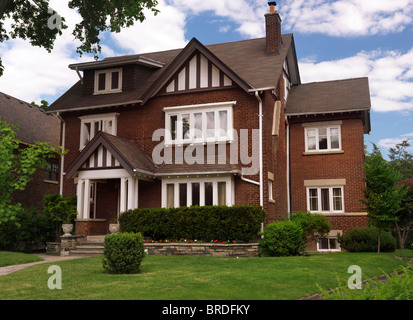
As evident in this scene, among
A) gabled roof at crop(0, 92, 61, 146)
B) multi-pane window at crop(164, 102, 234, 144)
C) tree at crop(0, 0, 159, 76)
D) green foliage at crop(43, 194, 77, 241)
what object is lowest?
green foliage at crop(43, 194, 77, 241)

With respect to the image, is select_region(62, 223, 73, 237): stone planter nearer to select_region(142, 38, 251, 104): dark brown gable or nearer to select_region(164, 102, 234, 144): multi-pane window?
select_region(164, 102, 234, 144): multi-pane window

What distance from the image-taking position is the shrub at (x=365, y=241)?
18.2 meters

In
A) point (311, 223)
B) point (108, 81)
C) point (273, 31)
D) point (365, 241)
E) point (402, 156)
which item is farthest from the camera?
point (402, 156)

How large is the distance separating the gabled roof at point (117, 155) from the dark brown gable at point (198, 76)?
373 centimetres

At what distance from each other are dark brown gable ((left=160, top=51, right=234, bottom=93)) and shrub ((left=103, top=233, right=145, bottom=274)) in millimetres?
10341

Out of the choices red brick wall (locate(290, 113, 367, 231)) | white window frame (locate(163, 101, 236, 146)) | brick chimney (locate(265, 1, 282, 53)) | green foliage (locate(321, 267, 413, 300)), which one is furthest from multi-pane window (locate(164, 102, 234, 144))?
green foliage (locate(321, 267, 413, 300))

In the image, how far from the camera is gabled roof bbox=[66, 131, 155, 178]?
18.4 m

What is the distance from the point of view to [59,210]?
20.0 meters

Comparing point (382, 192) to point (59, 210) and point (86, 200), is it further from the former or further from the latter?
point (59, 210)

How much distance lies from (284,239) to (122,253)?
7176mm

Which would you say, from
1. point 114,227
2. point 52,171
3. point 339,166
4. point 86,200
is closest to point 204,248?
point 114,227
